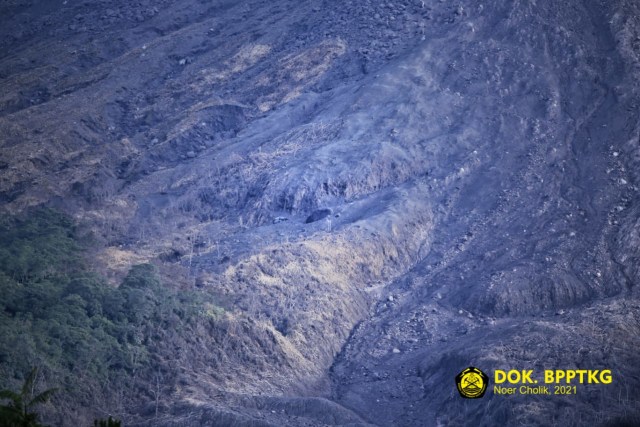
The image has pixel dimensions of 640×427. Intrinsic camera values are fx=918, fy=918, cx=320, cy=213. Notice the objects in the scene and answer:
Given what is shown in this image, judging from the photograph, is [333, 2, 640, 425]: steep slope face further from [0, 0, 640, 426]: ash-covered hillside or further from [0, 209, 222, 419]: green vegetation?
[0, 209, 222, 419]: green vegetation

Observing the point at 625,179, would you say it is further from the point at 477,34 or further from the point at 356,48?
the point at 356,48

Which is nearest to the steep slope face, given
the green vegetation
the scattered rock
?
the scattered rock

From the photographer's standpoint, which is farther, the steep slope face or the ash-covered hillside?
the steep slope face

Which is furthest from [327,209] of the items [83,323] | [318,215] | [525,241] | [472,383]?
[83,323]

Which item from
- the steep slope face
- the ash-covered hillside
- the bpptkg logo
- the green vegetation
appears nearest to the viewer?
the green vegetation

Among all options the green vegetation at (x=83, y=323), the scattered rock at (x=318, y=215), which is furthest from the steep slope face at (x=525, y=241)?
the green vegetation at (x=83, y=323)

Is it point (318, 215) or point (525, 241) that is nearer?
point (525, 241)

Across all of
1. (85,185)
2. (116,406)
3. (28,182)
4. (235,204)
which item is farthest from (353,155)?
(116,406)

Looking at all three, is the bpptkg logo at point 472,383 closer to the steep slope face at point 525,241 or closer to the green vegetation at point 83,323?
the steep slope face at point 525,241

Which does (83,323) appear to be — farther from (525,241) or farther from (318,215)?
(525,241)
